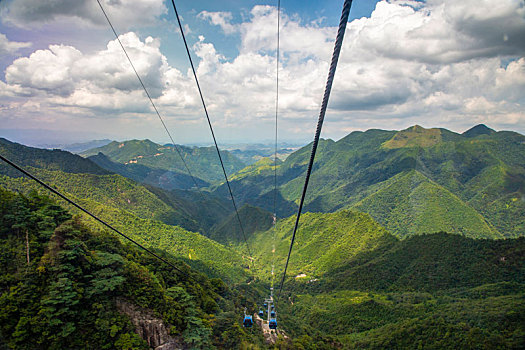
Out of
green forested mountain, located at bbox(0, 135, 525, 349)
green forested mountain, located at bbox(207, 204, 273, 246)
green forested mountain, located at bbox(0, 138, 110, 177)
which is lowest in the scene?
green forested mountain, located at bbox(207, 204, 273, 246)

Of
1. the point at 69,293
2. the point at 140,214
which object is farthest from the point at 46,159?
the point at 69,293

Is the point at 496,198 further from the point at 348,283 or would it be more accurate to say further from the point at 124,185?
the point at 124,185

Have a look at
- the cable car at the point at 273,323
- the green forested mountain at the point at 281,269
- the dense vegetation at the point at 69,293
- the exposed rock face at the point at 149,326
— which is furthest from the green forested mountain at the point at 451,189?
the exposed rock face at the point at 149,326

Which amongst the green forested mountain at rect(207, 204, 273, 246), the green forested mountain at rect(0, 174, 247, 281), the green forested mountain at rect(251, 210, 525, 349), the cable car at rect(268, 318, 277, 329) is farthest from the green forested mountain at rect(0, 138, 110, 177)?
the cable car at rect(268, 318, 277, 329)

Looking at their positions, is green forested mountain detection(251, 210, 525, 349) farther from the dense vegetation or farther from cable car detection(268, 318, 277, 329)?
the dense vegetation

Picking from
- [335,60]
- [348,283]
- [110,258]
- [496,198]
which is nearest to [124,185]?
[348,283]

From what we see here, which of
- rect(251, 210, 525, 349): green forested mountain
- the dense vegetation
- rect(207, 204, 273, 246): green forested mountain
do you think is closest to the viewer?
the dense vegetation

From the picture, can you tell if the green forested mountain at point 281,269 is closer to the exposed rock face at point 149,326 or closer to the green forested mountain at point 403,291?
the exposed rock face at point 149,326
